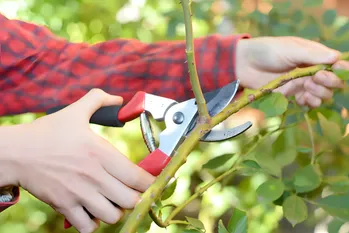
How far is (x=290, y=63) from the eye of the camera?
54cm

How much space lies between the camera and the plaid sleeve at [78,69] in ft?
1.95

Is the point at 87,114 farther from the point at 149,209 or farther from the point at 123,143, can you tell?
the point at 123,143

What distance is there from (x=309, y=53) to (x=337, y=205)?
0.14 meters

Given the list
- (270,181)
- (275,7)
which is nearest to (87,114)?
(270,181)

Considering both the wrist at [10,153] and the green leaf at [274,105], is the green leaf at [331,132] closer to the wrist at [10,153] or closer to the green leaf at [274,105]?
the green leaf at [274,105]

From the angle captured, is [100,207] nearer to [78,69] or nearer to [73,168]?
[73,168]

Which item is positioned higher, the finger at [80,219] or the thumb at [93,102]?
the thumb at [93,102]

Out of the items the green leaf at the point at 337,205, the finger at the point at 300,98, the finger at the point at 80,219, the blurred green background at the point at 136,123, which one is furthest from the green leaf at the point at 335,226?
the blurred green background at the point at 136,123

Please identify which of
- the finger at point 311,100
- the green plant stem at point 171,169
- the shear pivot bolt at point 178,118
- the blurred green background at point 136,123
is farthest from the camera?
the blurred green background at point 136,123

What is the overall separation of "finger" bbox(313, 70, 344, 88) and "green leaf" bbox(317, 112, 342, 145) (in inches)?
2.7

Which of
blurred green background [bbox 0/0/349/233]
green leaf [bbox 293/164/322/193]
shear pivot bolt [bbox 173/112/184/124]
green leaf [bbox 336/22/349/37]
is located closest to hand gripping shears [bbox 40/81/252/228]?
shear pivot bolt [bbox 173/112/184/124]

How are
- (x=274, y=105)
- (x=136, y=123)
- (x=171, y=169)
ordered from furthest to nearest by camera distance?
(x=136, y=123) < (x=274, y=105) < (x=171, y=169)

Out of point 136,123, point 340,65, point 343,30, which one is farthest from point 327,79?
point 136,123

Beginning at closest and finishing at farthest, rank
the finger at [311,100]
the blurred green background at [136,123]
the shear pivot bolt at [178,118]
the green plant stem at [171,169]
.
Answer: the green plant stem at [171,169] → the shear pivot bolt at [178,118] → the finger at [311,100] → the blurred green background at [136,123]
